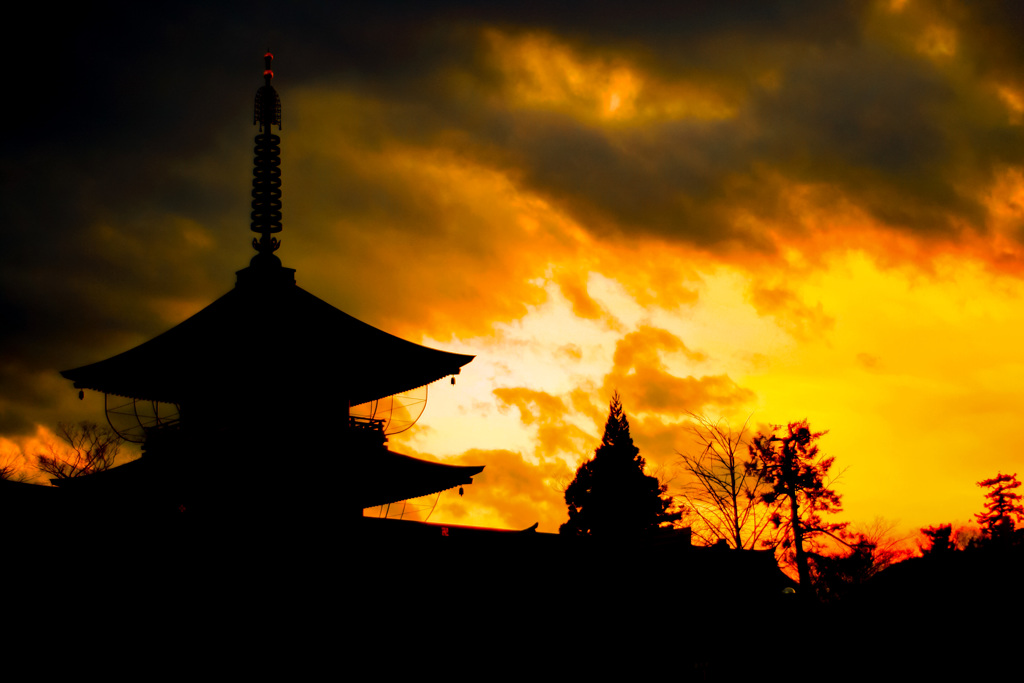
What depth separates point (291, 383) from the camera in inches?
948

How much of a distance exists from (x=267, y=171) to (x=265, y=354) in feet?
29.3

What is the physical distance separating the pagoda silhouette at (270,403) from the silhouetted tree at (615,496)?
2928cm

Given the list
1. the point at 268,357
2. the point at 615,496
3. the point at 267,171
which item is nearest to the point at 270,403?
the point at 268,357

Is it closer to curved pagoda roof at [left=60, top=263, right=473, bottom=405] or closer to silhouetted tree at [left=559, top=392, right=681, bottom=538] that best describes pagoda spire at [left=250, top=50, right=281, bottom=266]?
curved pagoda roof at [left=60, top=263, right=473, bottom=405]

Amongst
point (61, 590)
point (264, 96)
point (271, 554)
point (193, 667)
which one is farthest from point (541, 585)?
point (264, 96)

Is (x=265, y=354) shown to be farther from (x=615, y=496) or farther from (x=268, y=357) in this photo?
(x=615, y=496)

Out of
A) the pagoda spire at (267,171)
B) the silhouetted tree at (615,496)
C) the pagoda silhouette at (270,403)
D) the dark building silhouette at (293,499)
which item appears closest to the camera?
the dark building silhouette at (293,499)

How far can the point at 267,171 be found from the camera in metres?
29.5

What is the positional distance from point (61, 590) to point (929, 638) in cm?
2036

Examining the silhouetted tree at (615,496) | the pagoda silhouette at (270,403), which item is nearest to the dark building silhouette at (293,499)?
the pagoda silhouette at (270,403)

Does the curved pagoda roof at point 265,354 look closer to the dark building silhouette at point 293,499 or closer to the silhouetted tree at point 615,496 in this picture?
the dark building silhouette at point 293,499

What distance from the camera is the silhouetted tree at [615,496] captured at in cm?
5341

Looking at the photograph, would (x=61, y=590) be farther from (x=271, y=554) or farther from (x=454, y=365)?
(x=454, y=365)

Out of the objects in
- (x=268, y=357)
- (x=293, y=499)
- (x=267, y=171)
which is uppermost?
(x=267, y=171)
